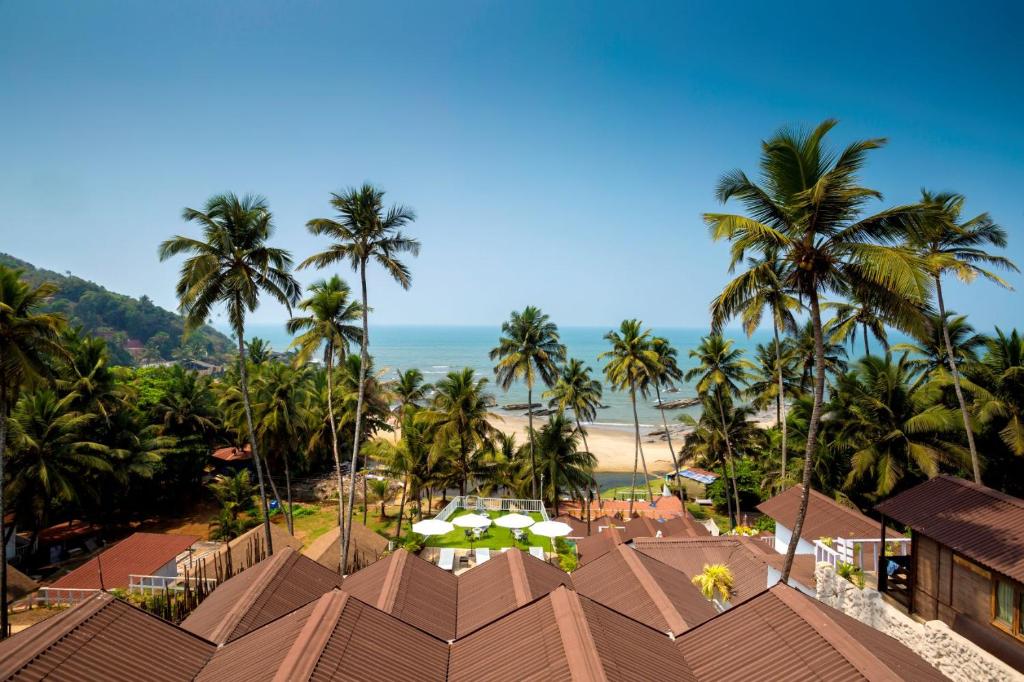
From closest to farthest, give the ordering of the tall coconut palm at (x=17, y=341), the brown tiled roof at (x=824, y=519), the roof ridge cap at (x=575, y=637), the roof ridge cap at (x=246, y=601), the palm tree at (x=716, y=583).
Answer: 1. the roof ridge cap at (x=575, y=637)
2. the roof ridge cap at (x=246, y=601)
3. the palm tree at (x=716, y=583)
4. the tall coconut palm at (x=17, y=341)
5. the brown tiled roof at (x=824, y=519)

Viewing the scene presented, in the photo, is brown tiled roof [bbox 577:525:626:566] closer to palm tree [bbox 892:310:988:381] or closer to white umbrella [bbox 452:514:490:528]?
white umbrella [bbox 452:514:490:528]

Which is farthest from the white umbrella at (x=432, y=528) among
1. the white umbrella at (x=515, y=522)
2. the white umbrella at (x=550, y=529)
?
the white umbrella at (x=550, y=529)

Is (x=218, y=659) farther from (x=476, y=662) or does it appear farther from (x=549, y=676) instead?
(x=549, y=676)

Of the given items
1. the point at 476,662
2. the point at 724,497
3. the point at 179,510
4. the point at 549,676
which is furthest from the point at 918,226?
the point at 179,510

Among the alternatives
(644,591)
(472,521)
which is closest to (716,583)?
(644,591)

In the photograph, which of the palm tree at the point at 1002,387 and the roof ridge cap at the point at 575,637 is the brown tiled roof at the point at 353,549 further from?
the palm tree at the point at 1002,387

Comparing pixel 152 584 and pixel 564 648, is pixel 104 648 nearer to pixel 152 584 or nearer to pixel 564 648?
pixel 564 648
